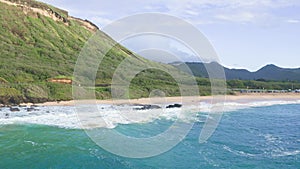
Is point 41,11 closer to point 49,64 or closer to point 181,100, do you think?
point 49,64

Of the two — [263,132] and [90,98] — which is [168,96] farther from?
[263,132]

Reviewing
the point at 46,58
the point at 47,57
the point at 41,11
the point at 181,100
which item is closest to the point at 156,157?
the point at 181,100

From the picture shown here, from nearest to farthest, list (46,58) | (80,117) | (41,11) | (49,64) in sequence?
(80,117) < (49,64) < (46,58) < (41,11)

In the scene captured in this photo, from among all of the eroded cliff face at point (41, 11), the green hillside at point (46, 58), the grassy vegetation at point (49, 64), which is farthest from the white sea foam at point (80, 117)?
the eroded cliff face at point (41, 11)

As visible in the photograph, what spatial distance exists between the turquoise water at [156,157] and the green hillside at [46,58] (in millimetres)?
15646

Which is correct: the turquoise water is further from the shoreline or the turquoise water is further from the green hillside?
the shoreline

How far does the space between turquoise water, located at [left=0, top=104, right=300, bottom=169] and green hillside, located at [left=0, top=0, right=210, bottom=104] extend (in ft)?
51.3

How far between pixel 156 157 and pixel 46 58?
238 ft

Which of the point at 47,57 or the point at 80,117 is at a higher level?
the point at 47,57

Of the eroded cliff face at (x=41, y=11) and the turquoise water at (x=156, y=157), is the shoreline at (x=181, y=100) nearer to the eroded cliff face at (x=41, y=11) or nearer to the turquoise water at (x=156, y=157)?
the turquoise water at (x=156, y=157)

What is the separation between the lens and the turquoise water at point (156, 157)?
2464 centimetres

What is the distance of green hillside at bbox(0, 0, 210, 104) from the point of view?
63625mm

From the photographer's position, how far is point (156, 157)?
26.7m

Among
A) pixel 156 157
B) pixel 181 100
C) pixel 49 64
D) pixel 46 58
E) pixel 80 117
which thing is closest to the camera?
pixel 156 157
